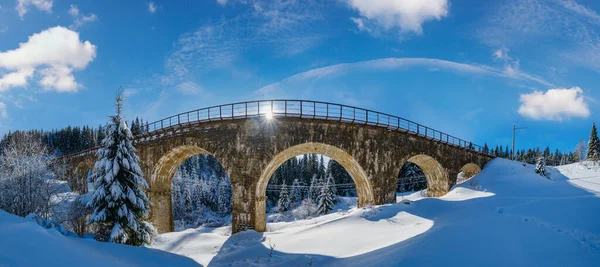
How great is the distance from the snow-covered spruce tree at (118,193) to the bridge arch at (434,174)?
726 inches

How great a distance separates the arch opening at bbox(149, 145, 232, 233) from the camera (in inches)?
880

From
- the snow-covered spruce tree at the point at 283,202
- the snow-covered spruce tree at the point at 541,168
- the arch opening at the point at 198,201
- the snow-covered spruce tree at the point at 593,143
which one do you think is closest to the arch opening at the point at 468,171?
the snow-covered spruce tree at the point at 541,168

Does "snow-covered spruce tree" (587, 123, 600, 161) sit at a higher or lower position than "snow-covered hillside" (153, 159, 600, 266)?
higher

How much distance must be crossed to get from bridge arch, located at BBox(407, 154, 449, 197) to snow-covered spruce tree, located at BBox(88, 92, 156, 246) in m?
18.4

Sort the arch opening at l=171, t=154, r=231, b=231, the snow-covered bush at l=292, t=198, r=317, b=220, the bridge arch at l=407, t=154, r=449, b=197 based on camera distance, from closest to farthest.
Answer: the bridge arch at l=407, t=154, r=449, b=197 < the snow-covered bush at l=292, t=198, r=317, b=220 < the arch opening at l=171, t=154, r=231, b=231

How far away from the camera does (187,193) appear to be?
5716 cm

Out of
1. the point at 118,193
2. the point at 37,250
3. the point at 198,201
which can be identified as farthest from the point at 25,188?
the point at 198,201

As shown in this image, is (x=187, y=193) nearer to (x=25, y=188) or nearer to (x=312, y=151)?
(x=25, y=188)

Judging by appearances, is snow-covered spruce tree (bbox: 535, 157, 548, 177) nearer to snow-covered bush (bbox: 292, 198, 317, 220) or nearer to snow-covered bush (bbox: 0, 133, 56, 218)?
snow-covered bush (bbox: 292, 198, 317, 220)

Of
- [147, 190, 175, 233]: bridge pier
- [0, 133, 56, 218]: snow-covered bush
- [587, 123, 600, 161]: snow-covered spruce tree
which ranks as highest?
[587, 123, 600, 161]: snow-covered spruce tree

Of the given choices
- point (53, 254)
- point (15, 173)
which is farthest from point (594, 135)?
point (15, 173)

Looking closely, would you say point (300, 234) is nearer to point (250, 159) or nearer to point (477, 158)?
point (250, 159)

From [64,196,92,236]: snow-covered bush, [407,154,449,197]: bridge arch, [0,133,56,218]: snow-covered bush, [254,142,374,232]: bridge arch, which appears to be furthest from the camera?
[407,154,449,197]: bridge arch

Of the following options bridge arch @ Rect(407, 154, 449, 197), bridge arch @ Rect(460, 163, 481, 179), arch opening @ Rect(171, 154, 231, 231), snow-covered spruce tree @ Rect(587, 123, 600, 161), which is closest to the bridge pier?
bridge arch @ Rect(407, 154, 449, 197)
